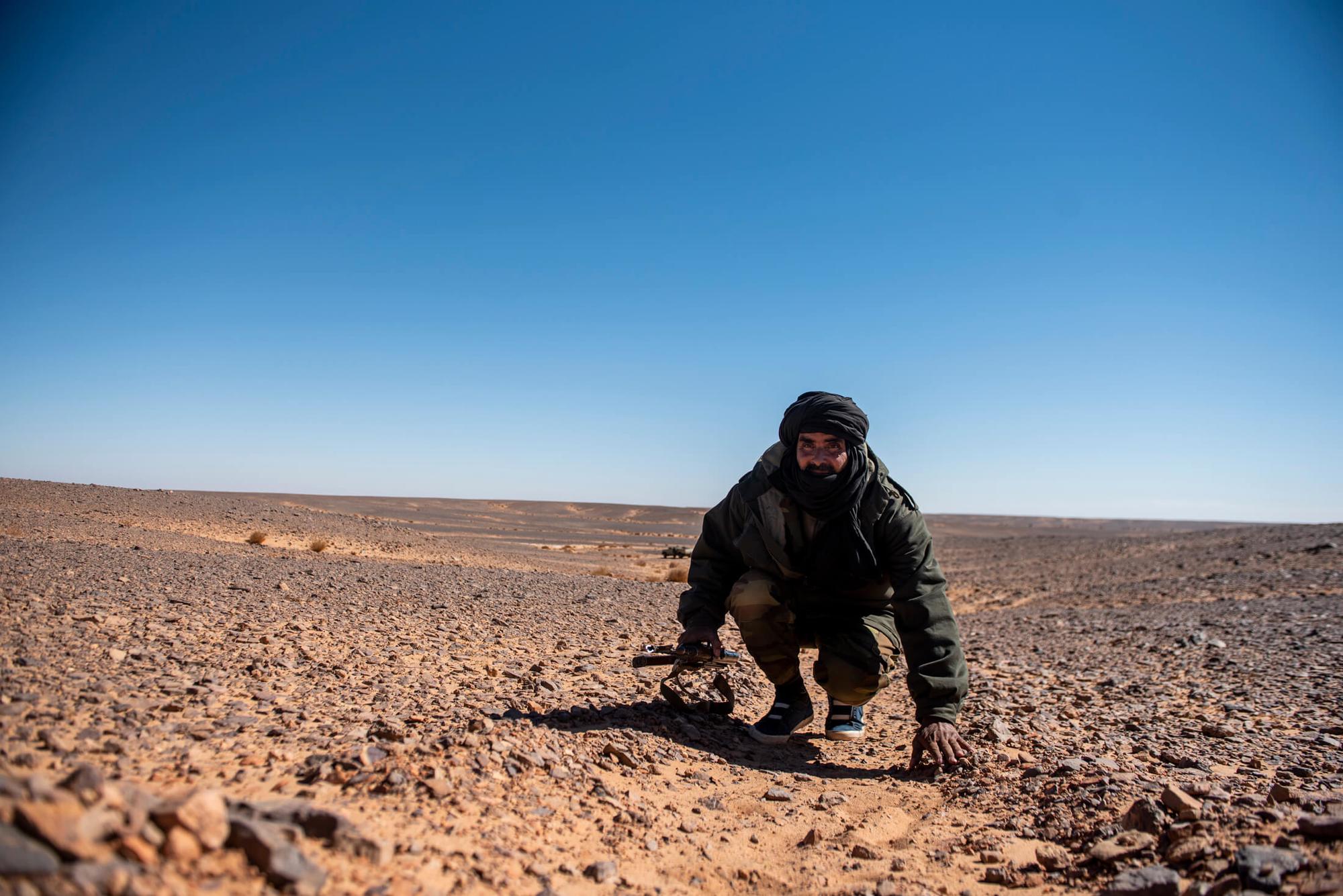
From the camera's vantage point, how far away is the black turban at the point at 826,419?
12.2 ft

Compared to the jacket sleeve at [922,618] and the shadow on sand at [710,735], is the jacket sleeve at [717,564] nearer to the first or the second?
the shadow on sand at [710,735]

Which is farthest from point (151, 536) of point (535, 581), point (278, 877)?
point (278, 877)

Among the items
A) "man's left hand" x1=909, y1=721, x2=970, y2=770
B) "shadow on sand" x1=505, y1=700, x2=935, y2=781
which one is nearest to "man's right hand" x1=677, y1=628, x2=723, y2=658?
"shadow on sand" x1=505, y1=700, x2=935, y2=781

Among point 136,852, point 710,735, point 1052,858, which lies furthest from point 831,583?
point 136,852

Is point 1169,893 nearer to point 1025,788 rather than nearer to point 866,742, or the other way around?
point 1025,788

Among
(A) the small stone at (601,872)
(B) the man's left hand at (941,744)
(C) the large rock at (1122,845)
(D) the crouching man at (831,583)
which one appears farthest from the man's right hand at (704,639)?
(C) the large rock at (1122,845)

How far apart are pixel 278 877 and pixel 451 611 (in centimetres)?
530

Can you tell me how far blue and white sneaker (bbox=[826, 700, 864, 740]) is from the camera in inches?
166

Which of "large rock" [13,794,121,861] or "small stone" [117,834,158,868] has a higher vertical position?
"large rock" [13,794,121,861]

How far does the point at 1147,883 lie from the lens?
7.08ft

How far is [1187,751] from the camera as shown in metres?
3.91

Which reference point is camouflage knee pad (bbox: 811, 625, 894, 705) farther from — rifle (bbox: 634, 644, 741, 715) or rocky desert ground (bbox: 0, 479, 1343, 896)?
rifle (bbox: 634, 644, 741, 715)

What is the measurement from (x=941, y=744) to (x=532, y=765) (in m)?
1.81

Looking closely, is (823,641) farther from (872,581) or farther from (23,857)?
(23,857)
